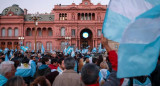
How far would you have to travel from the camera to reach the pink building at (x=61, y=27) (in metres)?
50.3

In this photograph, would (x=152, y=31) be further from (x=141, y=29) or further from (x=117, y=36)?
(x=117, y=36)

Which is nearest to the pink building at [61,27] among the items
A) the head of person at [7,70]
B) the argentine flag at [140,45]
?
the head of person at [7,70]

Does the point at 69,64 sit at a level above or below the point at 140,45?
below

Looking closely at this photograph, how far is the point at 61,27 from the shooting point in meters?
51.0

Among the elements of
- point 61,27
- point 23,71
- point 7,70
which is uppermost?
point 61,27

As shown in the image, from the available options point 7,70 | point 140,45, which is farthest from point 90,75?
point 7,70

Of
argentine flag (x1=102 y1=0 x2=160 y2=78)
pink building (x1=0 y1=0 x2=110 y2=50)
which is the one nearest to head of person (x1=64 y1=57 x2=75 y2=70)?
argentine flag (x1=102 y1=0 x2=160 y2=78)

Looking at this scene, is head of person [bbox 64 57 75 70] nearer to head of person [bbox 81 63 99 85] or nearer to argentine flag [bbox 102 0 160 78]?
head of person [bbox 81 63 99 85]

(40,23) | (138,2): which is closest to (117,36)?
(138,2)

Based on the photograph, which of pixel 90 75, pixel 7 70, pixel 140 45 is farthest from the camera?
pixel 7 70

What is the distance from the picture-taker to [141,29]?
7.66 feet

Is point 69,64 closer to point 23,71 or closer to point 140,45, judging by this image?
point 140,45

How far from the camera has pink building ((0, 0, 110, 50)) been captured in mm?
50344

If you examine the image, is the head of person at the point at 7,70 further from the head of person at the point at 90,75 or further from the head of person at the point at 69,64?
the head of person at the point at 90,75
